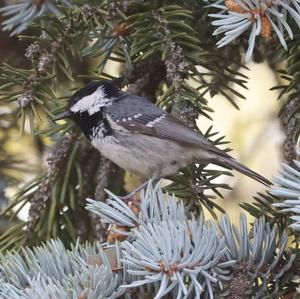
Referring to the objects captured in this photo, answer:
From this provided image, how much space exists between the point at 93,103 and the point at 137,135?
0.17m

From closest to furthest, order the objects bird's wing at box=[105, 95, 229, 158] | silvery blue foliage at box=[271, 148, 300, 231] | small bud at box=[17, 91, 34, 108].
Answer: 1. silvery blue foliage at box=[271, 148, 300, 231]
2. small bud at box=[17, 91, 34, 108]
3. bird's wing at box=[105, 95, 229, 158]

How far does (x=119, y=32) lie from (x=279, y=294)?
30.8 inches

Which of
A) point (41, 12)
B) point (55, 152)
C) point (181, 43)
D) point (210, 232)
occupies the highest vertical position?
point (41, 12)

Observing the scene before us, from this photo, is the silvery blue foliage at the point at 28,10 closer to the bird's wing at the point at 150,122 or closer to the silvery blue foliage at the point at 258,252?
the bird's wing at the point at 150,122

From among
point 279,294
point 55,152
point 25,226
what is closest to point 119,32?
point 55,152

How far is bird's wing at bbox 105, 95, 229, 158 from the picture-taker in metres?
1.78

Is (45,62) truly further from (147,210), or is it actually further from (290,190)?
(290,190)

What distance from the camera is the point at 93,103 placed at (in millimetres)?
2088

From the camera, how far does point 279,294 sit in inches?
45.3

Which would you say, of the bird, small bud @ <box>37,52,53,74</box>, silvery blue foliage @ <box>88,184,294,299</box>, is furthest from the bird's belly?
silvery blue foliage @ <box>88,184,294,299</box>

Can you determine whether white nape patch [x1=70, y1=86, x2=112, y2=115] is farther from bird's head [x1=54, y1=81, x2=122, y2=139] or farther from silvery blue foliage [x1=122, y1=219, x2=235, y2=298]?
silvery blue foliage [x1=122, y1=219, x2=235, y2=298]

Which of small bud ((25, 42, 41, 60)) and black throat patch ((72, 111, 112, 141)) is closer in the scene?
small bud ((25, 42, 41, 60))

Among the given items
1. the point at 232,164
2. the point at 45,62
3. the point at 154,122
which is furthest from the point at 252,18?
the point at 154,122

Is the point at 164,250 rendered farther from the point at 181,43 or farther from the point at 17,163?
the point at 17,163
